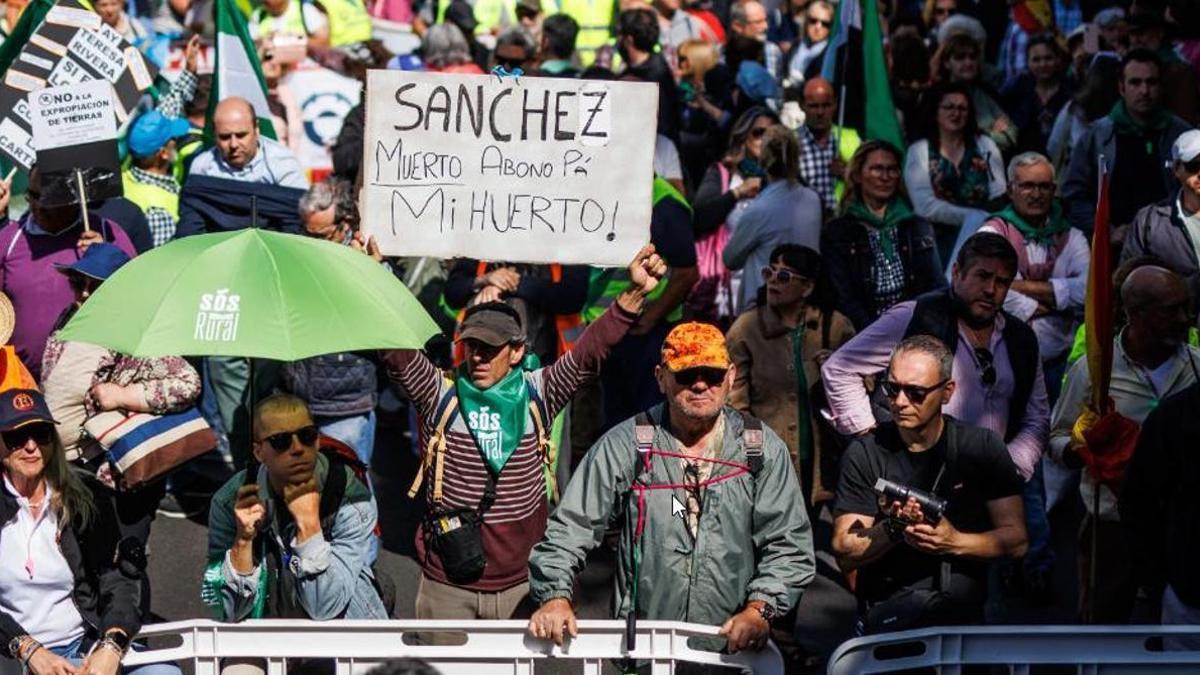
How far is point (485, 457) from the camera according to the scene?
7.22 meters

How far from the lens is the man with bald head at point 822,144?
12047 mm

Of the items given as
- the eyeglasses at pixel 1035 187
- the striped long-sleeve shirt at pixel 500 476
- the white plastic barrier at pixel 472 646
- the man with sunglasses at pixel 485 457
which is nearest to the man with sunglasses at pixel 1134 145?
the eyeglasses at pixel 1035 187

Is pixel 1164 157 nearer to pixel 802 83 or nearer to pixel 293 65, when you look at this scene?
pixel 802 83

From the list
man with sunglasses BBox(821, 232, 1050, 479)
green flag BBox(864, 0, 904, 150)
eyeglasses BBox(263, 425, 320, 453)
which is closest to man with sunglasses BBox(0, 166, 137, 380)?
eyeglasses BBox(263, 425, 320, 453)

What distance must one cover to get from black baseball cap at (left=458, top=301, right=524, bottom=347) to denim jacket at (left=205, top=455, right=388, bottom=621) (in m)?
0.80

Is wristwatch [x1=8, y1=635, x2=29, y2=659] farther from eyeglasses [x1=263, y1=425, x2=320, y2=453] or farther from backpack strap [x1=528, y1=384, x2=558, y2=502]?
backpack strap [x1=528, y1=384, x2=558, y2=502]

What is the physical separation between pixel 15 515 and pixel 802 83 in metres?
8.73

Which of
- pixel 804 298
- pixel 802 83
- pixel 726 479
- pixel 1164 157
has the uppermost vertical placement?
pixel 802 83

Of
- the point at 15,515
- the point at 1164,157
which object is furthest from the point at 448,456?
the point at 1164,157

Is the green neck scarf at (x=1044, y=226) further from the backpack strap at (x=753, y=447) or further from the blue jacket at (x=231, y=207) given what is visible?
the backpack strap at (x=753, y=447)

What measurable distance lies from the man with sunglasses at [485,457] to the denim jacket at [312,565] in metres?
0.53

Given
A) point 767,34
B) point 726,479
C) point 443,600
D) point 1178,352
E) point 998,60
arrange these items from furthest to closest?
point 767,34, point 998,60, point 1178,352, point 443,600, point 726,479

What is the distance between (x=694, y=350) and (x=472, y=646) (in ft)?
3.78

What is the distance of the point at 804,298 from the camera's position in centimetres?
915
